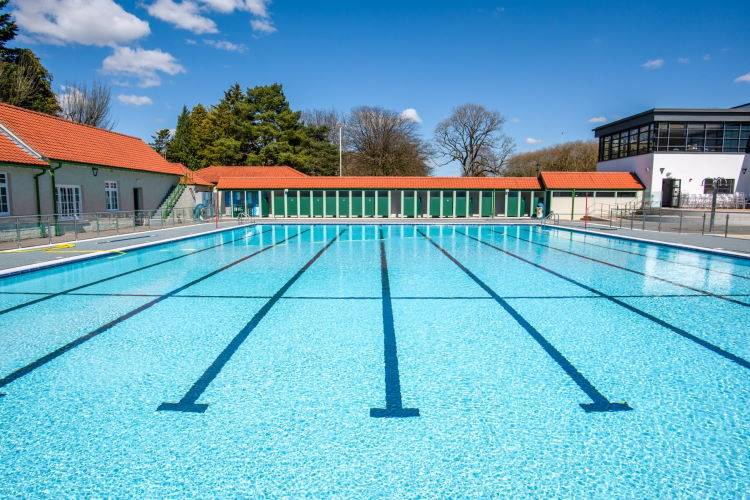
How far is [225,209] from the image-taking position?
31.9m

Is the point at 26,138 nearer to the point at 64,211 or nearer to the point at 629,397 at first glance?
the point at 64,211

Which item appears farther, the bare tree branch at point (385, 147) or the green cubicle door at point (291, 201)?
A: the bare tree branch at point (385, 147)

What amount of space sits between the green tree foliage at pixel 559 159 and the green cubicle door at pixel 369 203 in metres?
27.8

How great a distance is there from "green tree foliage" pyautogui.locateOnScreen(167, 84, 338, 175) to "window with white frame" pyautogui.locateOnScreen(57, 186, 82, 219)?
999 inches

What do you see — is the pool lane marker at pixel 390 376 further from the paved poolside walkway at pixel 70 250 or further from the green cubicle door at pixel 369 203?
the green cubicle door at pixel 369 203

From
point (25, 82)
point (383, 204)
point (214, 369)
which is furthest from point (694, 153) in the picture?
point (25, 82)

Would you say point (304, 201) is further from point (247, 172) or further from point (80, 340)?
point (80, 340)

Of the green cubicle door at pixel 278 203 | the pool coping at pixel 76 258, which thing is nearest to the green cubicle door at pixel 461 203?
the green cubicle door at pixel 278 203

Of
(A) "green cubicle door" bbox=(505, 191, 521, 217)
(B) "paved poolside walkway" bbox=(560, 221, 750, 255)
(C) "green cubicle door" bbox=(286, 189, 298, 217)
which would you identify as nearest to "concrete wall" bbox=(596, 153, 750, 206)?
(A) "green cubicle door" bbox=(505, 191, 521, 217)

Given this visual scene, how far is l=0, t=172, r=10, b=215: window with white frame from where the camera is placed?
49.8 feet

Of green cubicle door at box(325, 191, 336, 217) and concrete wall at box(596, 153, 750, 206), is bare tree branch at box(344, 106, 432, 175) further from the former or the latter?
concrete wall at box(596, 153, 750, 206)

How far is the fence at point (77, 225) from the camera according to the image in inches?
561

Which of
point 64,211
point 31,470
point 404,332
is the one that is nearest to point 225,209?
point 64,211

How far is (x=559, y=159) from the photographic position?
181 feet
